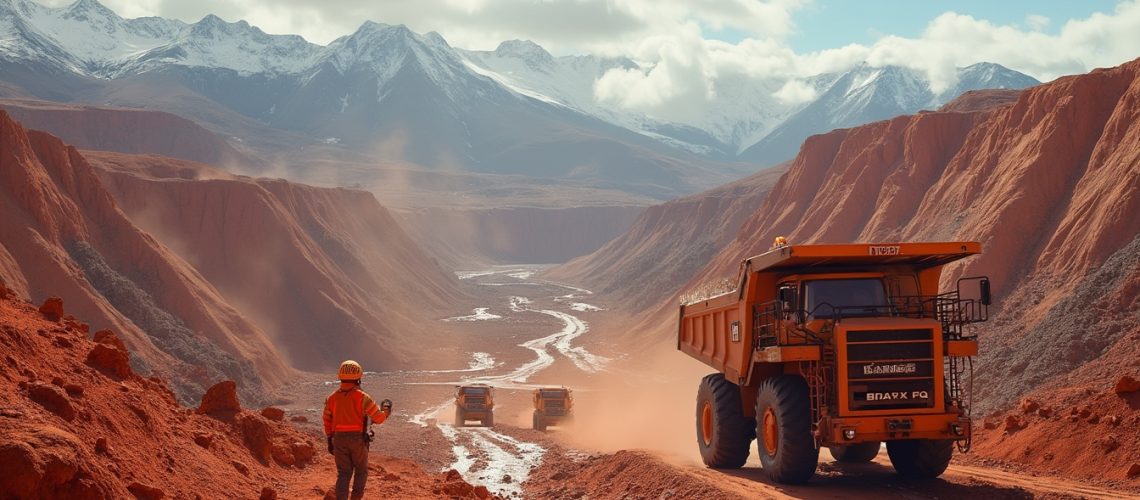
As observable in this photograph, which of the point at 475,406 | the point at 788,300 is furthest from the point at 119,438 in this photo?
the point at 475,406

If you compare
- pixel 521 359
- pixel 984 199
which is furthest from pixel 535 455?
pixel 521 359

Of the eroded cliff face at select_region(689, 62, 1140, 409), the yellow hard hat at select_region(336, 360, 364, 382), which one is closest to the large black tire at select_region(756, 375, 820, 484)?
the yellow hard hat at select_region(336, 360, 364, 382)

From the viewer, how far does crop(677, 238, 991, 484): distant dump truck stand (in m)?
14.4

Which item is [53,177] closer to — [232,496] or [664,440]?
[664,440]

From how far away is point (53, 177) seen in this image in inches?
1943

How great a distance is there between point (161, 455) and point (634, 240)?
459ft

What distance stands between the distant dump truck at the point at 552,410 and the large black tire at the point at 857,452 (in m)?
21.1

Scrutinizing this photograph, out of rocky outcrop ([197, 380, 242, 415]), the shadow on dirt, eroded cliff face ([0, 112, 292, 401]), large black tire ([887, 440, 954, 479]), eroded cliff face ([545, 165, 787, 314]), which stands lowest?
the shadow on dirt

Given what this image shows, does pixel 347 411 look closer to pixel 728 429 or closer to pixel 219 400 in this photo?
pixel 219 400

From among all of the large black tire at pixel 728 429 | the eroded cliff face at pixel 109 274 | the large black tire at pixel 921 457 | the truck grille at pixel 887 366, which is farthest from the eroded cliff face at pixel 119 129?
the truck grille at pixel 887 366

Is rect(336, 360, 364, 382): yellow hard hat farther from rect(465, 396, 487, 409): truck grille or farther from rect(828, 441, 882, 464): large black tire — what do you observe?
rect(465, 396, 487, 409): truck grille

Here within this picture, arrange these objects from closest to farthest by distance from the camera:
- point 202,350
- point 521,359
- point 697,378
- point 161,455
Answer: point 161,455 < point 202,350 < point 697,378 < point 521,359

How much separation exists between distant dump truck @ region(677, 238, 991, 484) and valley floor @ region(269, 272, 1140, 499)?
0.86 meters

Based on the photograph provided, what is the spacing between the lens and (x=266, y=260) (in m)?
72.8
